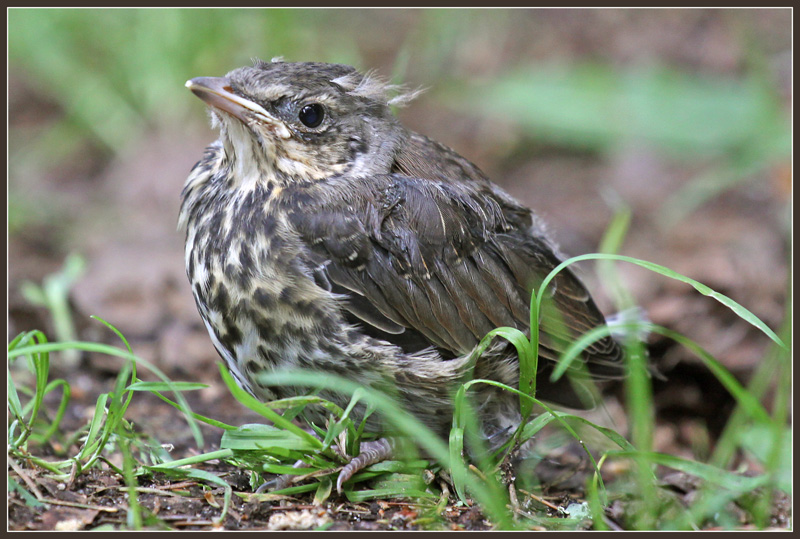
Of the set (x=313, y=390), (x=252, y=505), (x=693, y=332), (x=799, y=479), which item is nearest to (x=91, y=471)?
(x=252, y=505)

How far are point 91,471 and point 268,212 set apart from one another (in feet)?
3.30

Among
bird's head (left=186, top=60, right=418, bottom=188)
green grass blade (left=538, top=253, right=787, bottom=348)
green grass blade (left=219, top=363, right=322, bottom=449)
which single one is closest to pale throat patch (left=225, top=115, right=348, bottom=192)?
bird's head (left=186, top=60, right=418, bottom=188)

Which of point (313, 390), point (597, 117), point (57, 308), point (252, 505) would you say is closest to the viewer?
point (252, 505)

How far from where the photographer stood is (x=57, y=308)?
4191 mm

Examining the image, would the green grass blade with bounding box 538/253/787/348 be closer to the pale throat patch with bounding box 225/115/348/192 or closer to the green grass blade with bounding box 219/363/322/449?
the green grass blade with bounding box 219/363/322/449

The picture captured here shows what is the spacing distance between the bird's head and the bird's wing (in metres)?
0.11

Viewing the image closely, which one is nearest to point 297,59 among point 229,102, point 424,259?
point 229,102

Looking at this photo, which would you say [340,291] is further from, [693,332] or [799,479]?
[693,332]

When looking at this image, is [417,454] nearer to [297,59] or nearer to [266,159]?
[266,159]

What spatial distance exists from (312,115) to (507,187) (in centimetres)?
354

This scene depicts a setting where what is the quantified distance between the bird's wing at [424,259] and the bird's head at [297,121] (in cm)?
11

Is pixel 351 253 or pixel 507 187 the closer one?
pixel 351 253

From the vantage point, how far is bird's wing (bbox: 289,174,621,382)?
9.87 feet

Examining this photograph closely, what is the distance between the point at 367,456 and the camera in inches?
115
